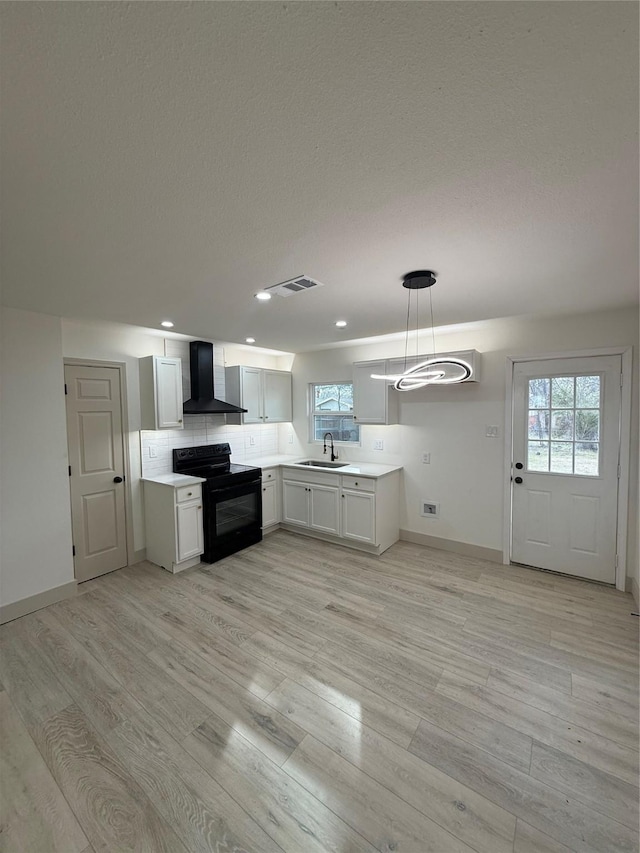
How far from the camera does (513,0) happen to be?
72cm

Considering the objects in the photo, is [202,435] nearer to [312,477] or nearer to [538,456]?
[312,477]

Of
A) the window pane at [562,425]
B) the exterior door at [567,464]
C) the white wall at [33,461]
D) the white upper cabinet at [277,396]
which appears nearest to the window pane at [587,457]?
the exterior door at [567,464]

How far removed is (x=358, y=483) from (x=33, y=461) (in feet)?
10.1

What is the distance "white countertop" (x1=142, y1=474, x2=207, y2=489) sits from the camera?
11.9 ft

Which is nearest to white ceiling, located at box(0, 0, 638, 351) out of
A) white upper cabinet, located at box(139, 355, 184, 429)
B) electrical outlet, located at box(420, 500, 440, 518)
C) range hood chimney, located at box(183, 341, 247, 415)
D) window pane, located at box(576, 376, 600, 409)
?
window pane, located at box(576, 376, 600, 409)

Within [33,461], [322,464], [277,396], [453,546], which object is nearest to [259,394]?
[277,396]

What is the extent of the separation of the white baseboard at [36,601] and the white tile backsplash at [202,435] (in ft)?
4.11

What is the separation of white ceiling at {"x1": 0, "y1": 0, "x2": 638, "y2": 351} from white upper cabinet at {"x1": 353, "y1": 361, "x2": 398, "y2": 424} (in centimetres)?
215

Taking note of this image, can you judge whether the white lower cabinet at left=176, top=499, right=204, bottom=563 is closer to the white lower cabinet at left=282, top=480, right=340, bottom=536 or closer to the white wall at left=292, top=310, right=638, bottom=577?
the white lower cabinet at left=282, top=480, right=340, bottom=536

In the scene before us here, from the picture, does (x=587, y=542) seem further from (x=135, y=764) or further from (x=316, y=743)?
(x=135, y=764)

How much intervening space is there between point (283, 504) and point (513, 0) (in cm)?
462

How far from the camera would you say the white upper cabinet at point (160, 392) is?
3.74 m

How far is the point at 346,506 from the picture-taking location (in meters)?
4.16

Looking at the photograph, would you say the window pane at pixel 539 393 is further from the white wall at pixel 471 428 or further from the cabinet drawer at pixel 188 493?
the cabinet drawer at pixel 188 493
